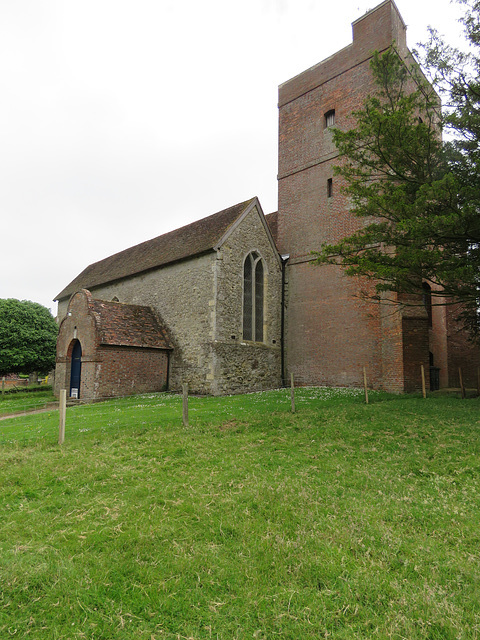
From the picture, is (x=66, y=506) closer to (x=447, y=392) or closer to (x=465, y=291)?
(x=465, y=291)

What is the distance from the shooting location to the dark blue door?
1923 cm

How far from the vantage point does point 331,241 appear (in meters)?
19.5

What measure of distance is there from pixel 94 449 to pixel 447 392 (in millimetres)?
14690

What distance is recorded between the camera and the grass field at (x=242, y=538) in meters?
2.94

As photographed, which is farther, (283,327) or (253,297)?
(283,327)

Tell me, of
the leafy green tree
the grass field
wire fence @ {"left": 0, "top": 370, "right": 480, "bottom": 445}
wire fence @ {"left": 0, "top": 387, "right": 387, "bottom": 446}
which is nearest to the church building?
wire fence @ {"left": 0, "top": 370, "right": 480, "bottom": 445}

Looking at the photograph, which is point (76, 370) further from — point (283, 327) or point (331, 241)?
point (331, 241)

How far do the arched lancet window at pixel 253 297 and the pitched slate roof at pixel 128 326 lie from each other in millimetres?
4175

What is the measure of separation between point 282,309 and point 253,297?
7.59ft

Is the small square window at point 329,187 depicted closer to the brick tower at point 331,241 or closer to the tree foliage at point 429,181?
the brick tower at point 331,241

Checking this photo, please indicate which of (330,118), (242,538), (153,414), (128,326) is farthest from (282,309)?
(242,538)

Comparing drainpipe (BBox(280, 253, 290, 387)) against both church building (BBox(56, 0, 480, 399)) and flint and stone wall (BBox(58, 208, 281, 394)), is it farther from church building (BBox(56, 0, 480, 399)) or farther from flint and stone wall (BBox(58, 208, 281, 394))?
flint and stone wall (BBox(58, 208, 281, 394))

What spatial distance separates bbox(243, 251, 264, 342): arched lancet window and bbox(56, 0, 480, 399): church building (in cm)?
6

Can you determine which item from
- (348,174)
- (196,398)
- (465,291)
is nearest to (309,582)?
(465,291)
